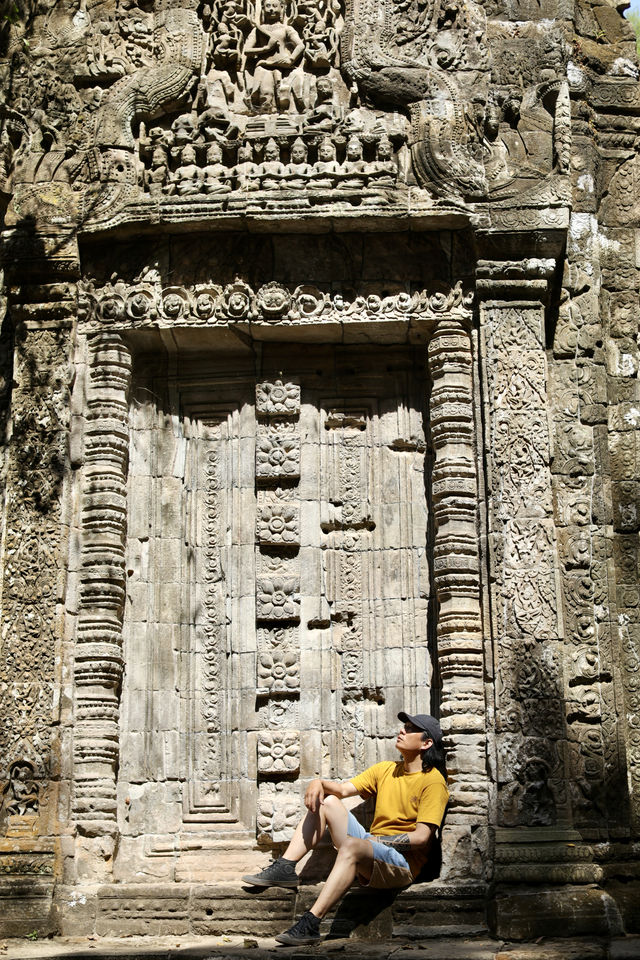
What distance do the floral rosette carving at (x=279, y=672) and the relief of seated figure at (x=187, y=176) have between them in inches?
145

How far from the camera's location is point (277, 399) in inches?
408

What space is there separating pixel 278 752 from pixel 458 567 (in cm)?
193

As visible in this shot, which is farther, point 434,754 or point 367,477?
point 367,477

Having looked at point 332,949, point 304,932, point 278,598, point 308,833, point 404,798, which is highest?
point 278,598

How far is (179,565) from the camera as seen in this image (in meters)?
10.2

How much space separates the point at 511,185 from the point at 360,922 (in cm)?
560

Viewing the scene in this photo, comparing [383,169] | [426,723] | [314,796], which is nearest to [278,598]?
[426,723]

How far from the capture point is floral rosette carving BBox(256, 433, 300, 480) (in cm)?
1018

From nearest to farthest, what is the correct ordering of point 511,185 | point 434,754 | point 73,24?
point 434,754
point 511,185
point 73,24

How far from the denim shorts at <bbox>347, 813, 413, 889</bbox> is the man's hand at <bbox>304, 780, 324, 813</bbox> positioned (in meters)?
0.35

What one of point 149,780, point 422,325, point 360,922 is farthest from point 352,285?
point 360,922

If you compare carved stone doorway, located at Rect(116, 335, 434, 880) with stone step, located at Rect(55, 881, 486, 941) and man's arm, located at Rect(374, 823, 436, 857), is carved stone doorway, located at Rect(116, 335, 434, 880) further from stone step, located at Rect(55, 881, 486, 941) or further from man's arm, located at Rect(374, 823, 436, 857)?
man's arm, located at Rect(374, 823, 436, 857)

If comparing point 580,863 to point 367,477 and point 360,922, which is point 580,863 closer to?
point 360,922

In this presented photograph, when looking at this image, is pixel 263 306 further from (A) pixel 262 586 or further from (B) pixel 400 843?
(B) pixel 400 843
